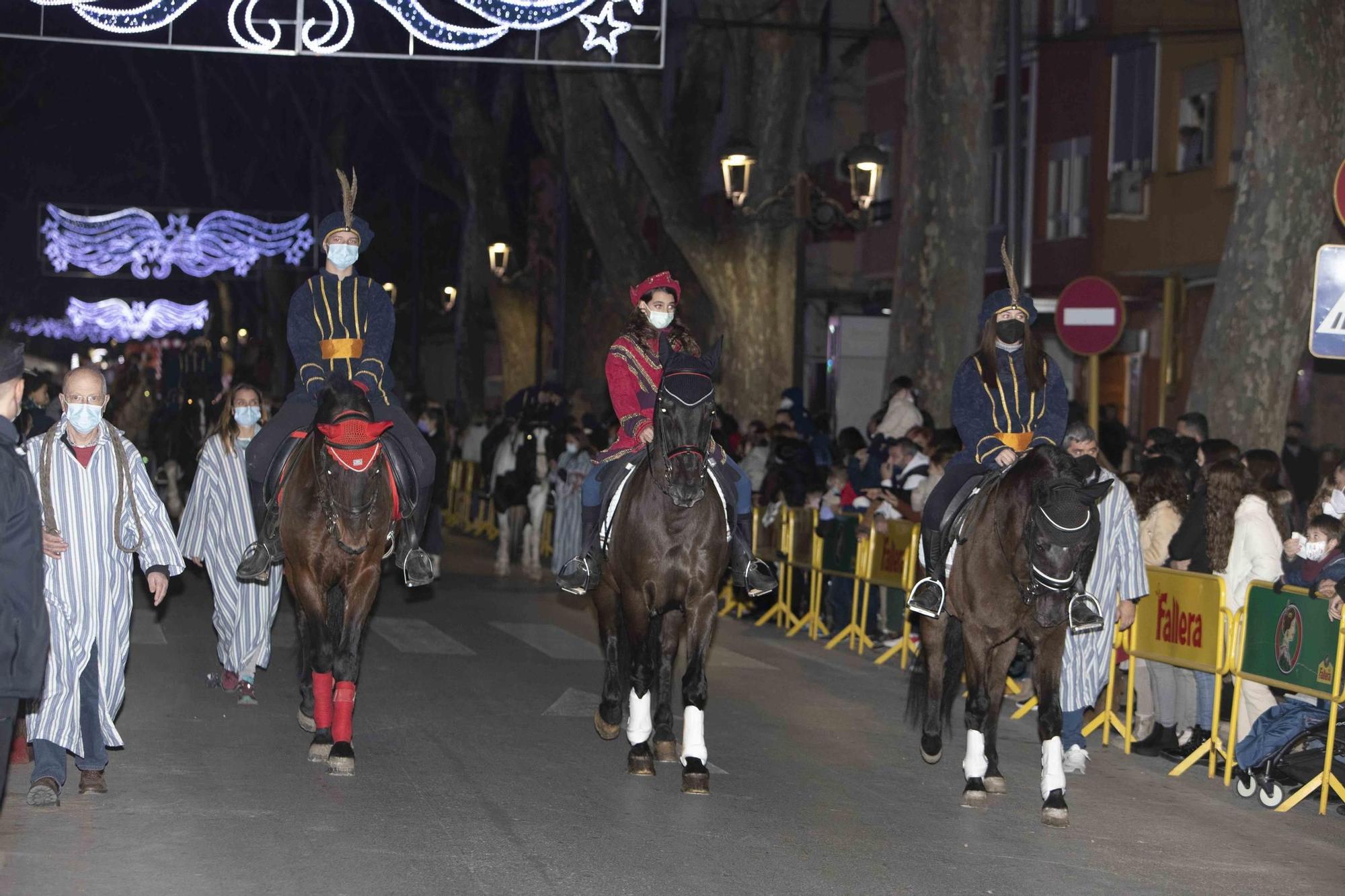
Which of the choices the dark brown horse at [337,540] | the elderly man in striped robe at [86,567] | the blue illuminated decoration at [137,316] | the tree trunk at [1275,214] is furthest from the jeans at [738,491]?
the blue illuminated decoration at [137,316]

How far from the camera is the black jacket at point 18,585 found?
6.84m

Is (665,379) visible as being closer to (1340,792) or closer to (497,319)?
(1340,792)

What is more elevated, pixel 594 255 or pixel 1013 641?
pixel 594 255

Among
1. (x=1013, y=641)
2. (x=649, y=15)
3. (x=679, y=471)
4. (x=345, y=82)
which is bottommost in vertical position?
(x=1013, y=641)

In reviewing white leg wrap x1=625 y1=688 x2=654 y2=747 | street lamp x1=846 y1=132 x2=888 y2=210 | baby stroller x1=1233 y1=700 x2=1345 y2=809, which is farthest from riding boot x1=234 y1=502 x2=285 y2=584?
street lamp x1=846 y1=132 x2=888 y2=210

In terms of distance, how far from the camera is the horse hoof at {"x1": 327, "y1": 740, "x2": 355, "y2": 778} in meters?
9.84

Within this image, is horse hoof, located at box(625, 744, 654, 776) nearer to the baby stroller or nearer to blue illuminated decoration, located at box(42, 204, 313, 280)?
the baby stroller

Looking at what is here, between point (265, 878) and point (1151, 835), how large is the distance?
4.37 meters

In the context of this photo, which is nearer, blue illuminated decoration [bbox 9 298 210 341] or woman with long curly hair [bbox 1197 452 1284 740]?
woman with long curly hair [bbox 1197 452 1284 740]

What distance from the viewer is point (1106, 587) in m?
11.0

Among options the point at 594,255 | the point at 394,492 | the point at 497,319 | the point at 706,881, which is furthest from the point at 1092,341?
the point at 594,255

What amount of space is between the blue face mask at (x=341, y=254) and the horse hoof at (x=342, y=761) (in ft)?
9.30

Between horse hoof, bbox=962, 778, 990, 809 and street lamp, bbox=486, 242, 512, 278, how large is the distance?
27.9 m

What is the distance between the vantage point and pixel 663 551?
33.2ft
